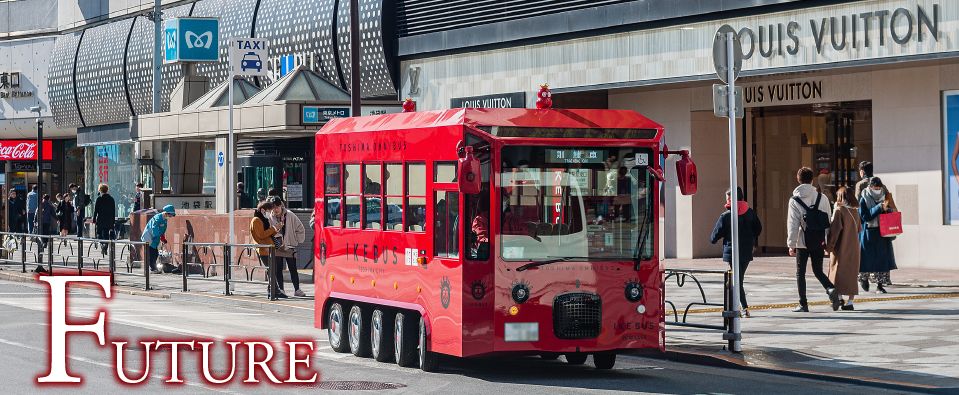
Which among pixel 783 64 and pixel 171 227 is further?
pixel 171 227

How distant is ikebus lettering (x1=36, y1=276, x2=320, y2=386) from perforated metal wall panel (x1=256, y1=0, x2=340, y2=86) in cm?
2388

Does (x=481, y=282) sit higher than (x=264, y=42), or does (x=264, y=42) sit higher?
(x=264, y=42)

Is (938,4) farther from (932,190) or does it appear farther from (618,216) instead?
(618,216)

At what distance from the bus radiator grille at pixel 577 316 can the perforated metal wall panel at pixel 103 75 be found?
44.4m

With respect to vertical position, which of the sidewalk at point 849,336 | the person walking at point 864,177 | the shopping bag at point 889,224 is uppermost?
the person walking at point 864,177

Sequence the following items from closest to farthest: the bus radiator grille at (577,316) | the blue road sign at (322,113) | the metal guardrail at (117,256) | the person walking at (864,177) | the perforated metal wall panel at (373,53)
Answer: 1. the bus radiator grille at (577,316)
2. the person walking at (864,177)
3. the metal guardrail at (117,256)
4. the blue road sign at (322,113)
5. the perforated metal wall panel at (373,53)

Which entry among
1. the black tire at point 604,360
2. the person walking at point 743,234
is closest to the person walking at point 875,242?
the person walking at point 743,234

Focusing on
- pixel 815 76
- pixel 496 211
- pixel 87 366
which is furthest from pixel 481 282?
pixel 815 76

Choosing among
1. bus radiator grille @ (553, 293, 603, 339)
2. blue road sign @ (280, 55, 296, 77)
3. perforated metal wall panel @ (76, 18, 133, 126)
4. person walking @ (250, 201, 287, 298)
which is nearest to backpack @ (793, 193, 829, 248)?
bus radiator grille @ (553, 293, 603, 339)

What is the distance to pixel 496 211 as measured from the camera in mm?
14312

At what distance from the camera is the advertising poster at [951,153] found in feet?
88.5

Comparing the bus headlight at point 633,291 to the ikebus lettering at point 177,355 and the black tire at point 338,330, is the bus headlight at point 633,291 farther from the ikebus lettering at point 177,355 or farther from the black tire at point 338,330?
the black tire at point 338,330

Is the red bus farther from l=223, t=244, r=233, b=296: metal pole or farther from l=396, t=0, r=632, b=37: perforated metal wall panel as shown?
l=396, t=0, r=632, b=37: perforated metal wall panel

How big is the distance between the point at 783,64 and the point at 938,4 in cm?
363
